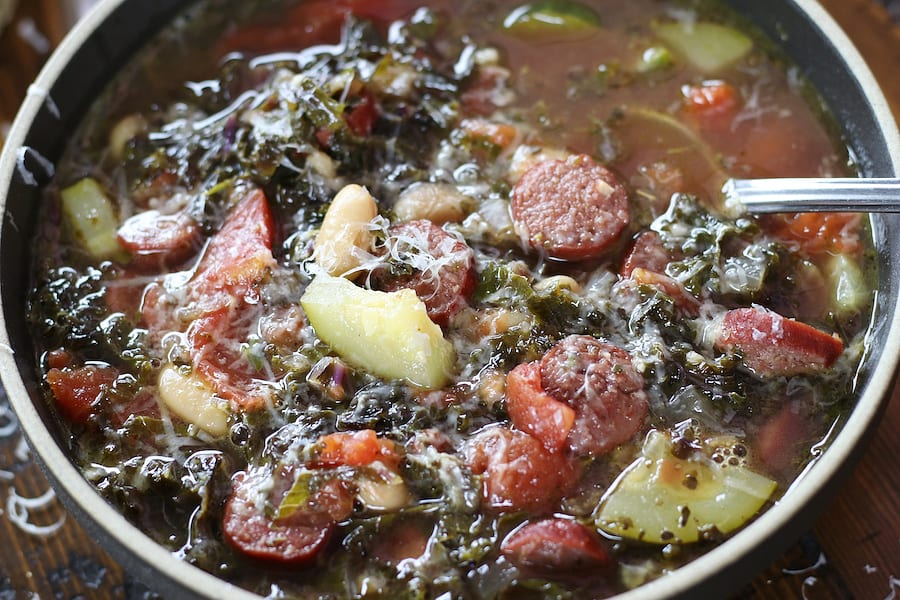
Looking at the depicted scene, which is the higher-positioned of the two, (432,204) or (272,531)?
(432,204)

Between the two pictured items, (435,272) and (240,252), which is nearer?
(435,272)

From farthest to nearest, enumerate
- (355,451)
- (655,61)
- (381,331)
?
1. (655,61)
2. (381,331)
3. (355,451)

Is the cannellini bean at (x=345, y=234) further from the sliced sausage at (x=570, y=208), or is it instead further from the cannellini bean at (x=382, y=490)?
the cannellini bean at (x=382, y=490)

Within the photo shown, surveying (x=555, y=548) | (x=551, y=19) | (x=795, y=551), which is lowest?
(x=795, y=551)

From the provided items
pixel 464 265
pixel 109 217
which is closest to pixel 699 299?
pixel 464 265

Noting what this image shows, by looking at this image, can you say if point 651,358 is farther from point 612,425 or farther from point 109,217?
point 109,217

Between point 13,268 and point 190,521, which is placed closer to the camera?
point 190,521

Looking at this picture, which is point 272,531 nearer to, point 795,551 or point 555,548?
point 555,548

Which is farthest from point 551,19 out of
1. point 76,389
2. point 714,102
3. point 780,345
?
point 76,389
